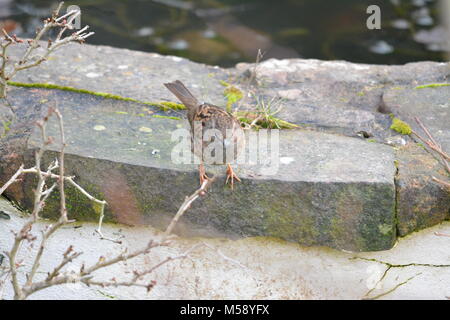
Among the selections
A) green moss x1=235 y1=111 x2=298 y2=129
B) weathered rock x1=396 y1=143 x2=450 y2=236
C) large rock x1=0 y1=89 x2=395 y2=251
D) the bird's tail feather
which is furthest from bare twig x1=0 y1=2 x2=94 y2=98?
weathered rock x1=396 y1=143 x2=450 y2=236

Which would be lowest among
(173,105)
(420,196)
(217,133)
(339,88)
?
(420,196)

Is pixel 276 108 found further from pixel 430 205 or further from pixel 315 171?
pixel 430 205

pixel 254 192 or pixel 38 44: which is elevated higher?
pixel 38 44

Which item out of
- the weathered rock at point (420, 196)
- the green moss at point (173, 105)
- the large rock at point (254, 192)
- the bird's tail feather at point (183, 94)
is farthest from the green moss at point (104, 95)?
the weathered rock at point (420, 196)

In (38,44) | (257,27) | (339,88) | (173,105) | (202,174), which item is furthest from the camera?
(257,27)

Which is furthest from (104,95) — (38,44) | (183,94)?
(38,44)

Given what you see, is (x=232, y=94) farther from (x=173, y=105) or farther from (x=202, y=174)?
(x=202, y=174)
